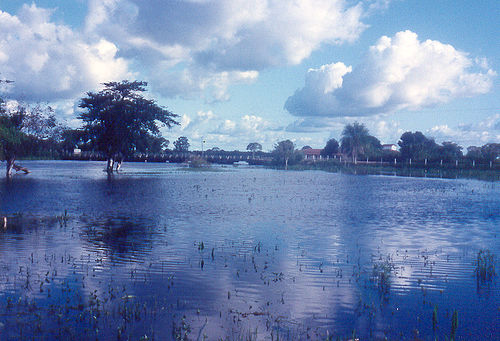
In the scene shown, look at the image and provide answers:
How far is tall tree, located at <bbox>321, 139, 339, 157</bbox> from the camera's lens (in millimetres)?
170625

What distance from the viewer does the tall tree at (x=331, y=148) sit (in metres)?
171

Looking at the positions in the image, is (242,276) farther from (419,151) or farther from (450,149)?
(450,149)

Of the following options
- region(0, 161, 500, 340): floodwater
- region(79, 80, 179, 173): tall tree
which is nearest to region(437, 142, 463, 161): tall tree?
region(79, 80, 179, 173): tall tree

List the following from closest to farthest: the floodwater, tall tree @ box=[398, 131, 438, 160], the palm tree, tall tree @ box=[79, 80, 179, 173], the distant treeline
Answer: the floodwater < the distant treeline < tall tree @ box=[79, 80, 179, 173] < tall tree @ box=[398, 131, 438, 160] < the palm tree

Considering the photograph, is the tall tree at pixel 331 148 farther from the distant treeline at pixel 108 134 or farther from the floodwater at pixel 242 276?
the floodwater at pixel 242 276

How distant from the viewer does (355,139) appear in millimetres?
131375

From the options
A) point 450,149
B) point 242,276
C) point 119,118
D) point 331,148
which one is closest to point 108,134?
point 119,118

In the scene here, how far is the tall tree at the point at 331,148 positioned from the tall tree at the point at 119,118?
10943 centimetres

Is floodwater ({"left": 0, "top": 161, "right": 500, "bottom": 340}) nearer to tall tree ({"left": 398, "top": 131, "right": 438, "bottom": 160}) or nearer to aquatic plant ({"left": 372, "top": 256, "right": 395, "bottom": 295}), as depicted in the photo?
aquatic plant ({"left": 372, "top": 256, "right": 395, "bottom": 295})

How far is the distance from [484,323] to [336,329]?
3.52 metres

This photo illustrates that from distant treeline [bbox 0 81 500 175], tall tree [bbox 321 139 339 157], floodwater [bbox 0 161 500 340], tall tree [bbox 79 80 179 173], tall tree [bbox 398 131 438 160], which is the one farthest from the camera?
tall tree [bbox 321 139 339 157]

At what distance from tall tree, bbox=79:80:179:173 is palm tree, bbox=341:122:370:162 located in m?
74.7

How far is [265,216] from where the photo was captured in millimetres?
26469

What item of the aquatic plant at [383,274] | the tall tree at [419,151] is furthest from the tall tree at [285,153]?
the aquatic plant at [383,274]
